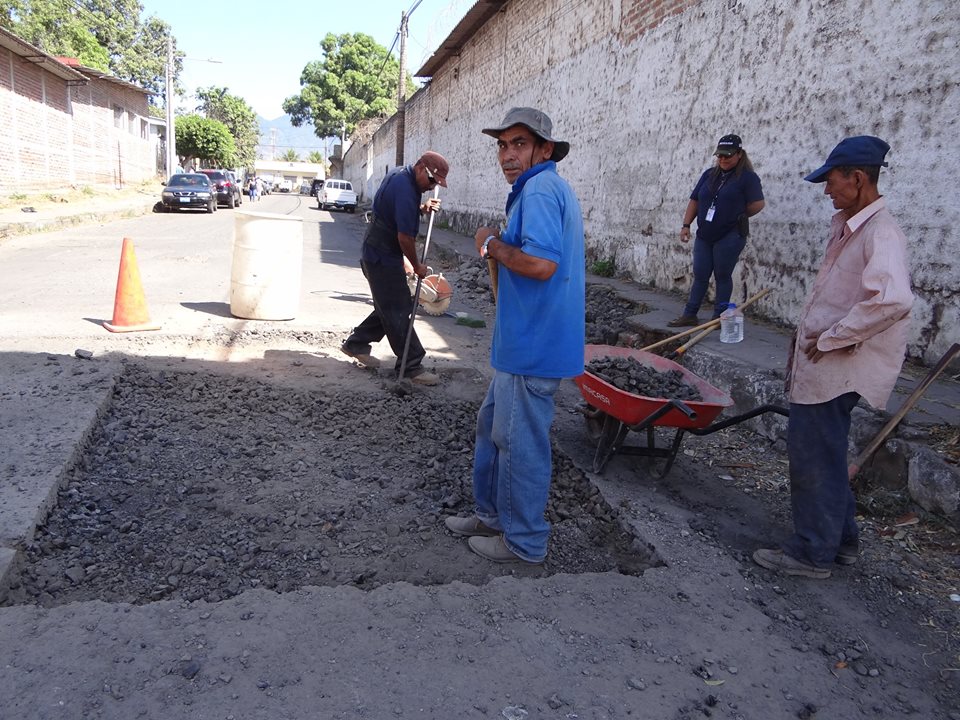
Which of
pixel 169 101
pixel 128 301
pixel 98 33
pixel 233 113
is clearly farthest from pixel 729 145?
pixel 233 113

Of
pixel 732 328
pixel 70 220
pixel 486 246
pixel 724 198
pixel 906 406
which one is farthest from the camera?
pixel 70 220

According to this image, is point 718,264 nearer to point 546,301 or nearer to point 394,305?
point 394,305

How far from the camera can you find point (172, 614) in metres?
2.49

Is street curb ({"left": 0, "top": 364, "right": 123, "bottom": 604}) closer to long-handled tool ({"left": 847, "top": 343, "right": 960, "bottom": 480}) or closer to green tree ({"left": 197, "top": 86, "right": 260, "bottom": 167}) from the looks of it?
long-handled tool ({"left": 847, "top": 343, "right": 960, "bottom": 480})

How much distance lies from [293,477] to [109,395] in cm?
172

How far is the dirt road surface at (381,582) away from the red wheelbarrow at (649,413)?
8.4 inches

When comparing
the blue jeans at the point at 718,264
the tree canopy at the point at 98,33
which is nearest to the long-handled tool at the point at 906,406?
the blue jeans at the point at 718,264

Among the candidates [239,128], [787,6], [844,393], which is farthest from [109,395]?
[239,128]

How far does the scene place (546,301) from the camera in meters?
2.82

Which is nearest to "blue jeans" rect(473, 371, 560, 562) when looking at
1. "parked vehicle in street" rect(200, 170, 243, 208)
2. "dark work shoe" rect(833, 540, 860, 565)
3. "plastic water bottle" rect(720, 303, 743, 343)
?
"dark work shoe" rect(833, 540, 860, 565)

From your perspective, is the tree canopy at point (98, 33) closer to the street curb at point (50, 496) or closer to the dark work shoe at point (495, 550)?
the street curb at point (50, 496)

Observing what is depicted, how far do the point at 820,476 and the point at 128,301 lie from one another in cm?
628

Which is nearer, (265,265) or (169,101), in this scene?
(265,265)

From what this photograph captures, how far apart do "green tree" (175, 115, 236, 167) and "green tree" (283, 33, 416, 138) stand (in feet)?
31.7
